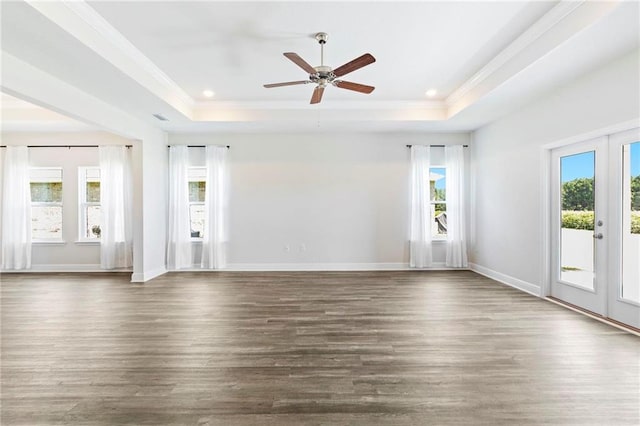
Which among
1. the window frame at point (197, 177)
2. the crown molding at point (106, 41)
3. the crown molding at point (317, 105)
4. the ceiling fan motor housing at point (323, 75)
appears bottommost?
the window frame at point (197, 177)

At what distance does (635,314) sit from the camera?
3.02m

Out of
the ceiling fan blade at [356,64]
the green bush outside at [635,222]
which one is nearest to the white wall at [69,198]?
the ceiling fan blade at [356,64]

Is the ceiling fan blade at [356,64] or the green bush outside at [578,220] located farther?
the green bush outside at [578,220]

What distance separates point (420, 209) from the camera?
5.97 metres

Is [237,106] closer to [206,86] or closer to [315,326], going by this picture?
[206,86]

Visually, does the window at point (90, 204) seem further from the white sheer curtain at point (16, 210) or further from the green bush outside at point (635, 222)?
the green bush outside at point (635, 222)

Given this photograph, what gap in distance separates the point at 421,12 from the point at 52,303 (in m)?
5.51

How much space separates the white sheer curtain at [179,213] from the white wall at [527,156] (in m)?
5.65

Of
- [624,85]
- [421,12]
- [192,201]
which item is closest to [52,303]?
[192,201]

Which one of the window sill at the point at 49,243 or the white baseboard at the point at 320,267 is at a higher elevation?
the window sill at the point at 49,243

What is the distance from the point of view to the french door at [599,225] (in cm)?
311

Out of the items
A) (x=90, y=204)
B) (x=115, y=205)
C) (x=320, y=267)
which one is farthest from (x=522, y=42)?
(x=90, y=204)

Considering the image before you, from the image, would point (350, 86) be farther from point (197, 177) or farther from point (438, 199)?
point (197, 177)

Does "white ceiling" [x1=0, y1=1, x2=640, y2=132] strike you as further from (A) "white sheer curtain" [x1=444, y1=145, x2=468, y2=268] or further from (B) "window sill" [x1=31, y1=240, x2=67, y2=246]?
(B) "window sill" [x1=31, y1=240, x2=67, y2=246]
